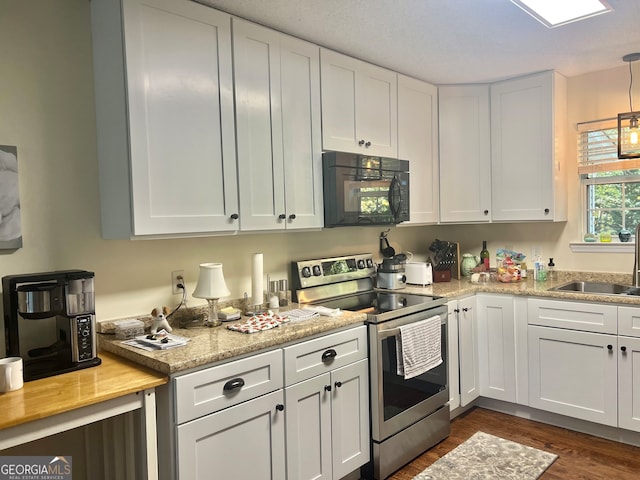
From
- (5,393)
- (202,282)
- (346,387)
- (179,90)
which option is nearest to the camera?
(5,393)

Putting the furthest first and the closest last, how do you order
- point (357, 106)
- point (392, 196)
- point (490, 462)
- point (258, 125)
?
point (392, 196) → point (357, 106) → point (490, 462) → point (258, 125)

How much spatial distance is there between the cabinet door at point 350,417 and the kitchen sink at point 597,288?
1.58 m

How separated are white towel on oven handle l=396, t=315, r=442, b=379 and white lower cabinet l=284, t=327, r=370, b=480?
0.22 meters

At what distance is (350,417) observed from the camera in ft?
7.75

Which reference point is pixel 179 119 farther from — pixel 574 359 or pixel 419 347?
pixel 574 359

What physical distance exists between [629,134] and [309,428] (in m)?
2.69

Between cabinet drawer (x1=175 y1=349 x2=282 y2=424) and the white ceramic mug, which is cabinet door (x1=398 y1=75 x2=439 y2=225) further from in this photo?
the white ceramic mug

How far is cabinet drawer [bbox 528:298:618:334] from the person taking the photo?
279cm

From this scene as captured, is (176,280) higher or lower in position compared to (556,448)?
higher

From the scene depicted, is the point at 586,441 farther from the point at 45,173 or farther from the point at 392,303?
the point at 45,173

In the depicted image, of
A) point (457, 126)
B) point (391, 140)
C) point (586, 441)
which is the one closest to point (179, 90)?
point (391, 140)

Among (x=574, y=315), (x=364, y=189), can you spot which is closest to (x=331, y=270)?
(x=364, y=189)

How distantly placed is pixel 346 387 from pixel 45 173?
1691 mm

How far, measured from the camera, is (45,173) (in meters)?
1.98
